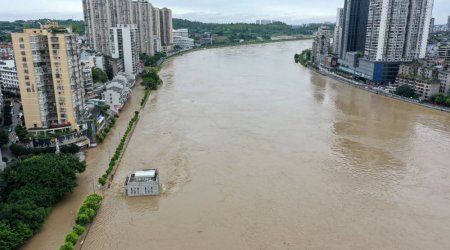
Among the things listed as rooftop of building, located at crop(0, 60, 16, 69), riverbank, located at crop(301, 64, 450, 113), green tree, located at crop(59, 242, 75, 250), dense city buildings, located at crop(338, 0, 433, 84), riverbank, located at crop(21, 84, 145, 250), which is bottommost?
riverbank, located at crop(21, 84, 145, 250)

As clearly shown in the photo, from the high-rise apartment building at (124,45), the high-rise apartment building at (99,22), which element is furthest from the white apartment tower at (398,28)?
Result: the high-rise apartment building at (99,22)

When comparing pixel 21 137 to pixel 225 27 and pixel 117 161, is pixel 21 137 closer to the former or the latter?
pixel 117 161

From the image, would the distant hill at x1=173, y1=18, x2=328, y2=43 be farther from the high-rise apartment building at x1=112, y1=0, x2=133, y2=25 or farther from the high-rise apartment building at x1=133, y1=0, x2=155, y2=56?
the high-rise apartment building at x1=112, y1=0, x2=133, y2=25

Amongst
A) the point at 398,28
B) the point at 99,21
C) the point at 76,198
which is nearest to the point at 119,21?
the point at 99,21

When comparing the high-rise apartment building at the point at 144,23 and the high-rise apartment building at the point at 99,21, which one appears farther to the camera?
the high-rise apartment building at the point at 144,23

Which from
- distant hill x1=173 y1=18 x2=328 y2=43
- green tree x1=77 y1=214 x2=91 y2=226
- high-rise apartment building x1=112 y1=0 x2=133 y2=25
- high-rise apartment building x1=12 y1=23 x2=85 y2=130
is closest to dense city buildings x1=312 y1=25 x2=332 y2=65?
high-rise apartment building x1=112 y1=0 x2=133 y2=25

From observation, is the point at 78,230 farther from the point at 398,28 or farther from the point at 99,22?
the point at 99,22

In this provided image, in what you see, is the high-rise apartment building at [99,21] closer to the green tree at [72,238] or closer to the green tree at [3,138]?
the green tree at [3,138]
